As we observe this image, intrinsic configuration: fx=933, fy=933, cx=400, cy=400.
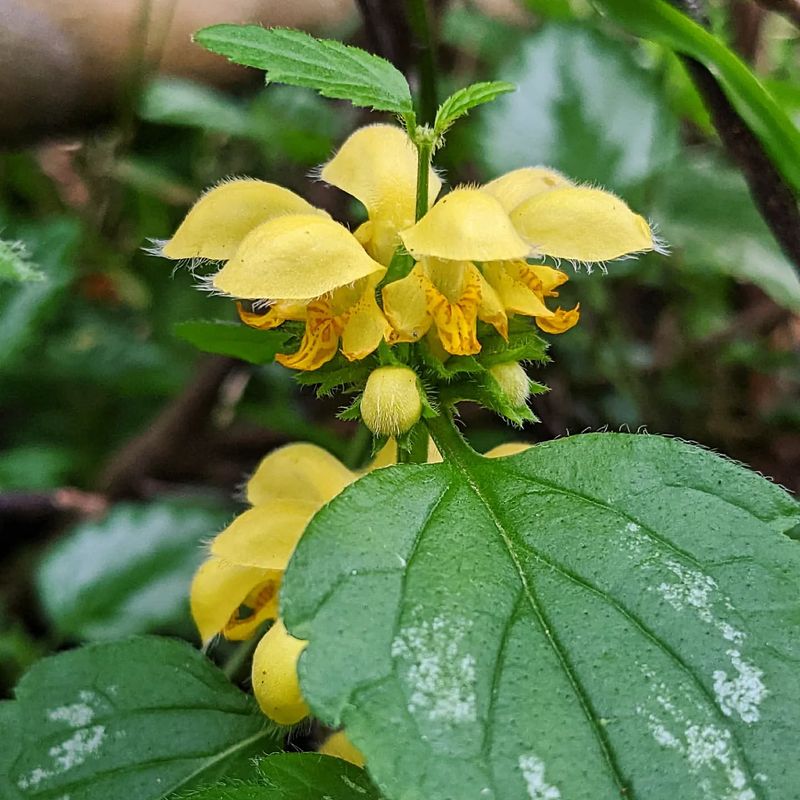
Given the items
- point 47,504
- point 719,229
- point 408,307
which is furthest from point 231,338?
point 719,229

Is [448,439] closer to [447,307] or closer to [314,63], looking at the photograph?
[447,307]

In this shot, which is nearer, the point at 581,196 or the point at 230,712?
the point at 581,196

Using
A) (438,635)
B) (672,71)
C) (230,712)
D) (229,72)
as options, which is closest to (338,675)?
(438,635)

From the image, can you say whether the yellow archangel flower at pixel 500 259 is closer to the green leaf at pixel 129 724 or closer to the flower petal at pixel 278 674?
the flower petal at pixel 278 674

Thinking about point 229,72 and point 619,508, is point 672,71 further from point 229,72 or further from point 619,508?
point 619,508

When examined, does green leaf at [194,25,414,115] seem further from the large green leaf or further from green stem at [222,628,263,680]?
the large green leaf

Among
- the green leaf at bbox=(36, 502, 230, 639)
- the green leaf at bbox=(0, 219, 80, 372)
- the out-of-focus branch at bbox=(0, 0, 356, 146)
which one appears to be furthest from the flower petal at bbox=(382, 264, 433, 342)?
the out-of-focus branch at bbox=(0, 0, 356, 146)
